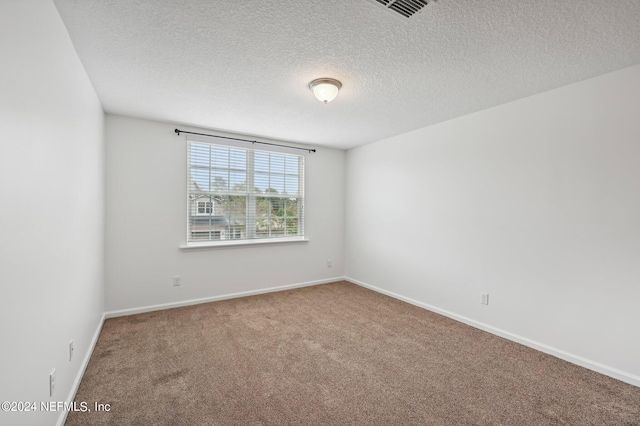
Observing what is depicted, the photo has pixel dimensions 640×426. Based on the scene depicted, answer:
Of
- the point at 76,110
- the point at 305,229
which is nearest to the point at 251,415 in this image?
the point at 76,110

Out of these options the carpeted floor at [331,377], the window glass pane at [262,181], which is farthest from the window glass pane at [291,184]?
the carpeted floor at [331,377]

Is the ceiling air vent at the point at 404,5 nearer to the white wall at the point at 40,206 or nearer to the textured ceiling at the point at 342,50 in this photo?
the textured ceiling at the point at 342,50

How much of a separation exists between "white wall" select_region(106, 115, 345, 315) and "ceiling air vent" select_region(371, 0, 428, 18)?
3193 mm

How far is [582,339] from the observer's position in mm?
2562

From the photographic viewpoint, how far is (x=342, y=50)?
6.98ft

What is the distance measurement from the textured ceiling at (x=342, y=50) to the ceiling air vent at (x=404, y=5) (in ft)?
0.16

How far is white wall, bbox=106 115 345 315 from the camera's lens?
358 cm

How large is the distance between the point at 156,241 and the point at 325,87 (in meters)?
2.91

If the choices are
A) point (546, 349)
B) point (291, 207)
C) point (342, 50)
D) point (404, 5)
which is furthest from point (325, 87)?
point (546, 349)

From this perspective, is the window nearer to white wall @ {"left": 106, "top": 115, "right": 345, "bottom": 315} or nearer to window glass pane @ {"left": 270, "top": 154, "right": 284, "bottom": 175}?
window glass pane @ {"left": 270, "top": 154, "right": 284, "bottom": 175}

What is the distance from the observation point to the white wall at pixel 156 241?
3.58 meters

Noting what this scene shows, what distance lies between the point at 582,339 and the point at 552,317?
0.25 m

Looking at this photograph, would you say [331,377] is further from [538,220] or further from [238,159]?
[238,159]

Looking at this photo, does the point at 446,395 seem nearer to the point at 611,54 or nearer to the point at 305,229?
the point at 611,54
